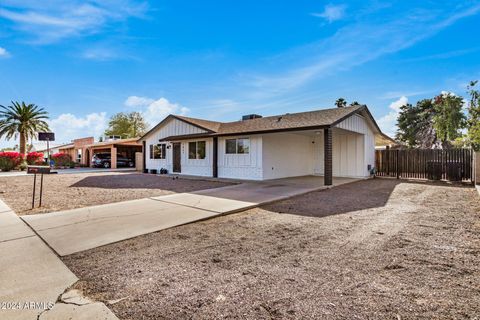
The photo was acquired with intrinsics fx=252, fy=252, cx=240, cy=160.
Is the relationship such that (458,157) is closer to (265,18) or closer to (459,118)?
(265,18)

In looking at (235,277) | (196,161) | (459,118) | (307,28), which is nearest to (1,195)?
(196,161)

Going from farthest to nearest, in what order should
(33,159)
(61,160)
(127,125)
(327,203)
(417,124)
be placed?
(127,125) < (417,124) < (61,160) < (33,159) < (327,203)

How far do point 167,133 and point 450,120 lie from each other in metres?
26.9

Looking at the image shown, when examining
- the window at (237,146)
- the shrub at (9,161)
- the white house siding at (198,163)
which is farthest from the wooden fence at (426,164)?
the shrub at (9,161)

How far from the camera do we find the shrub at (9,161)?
2280cm

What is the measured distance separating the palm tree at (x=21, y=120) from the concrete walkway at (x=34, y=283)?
110 ft

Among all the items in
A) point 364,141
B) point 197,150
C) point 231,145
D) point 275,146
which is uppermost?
point 364,141

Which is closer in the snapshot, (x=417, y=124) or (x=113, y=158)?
(x=113, y=158)

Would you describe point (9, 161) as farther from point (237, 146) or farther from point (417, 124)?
point (417, 124)

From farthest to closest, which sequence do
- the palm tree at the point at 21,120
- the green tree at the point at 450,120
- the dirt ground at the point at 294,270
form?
1. the palm tree at the point at 21,120
2. the green tree at the point at 450,120
3. the dirt ground at the point at 294,270

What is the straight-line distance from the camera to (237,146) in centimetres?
1509

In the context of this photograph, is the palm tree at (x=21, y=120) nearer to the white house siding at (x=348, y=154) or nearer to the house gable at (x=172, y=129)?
the house gable at (x=172, y=129)

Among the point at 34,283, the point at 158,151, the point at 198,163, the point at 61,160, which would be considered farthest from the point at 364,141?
the point at 61,160

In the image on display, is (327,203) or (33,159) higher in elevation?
(33,159)
